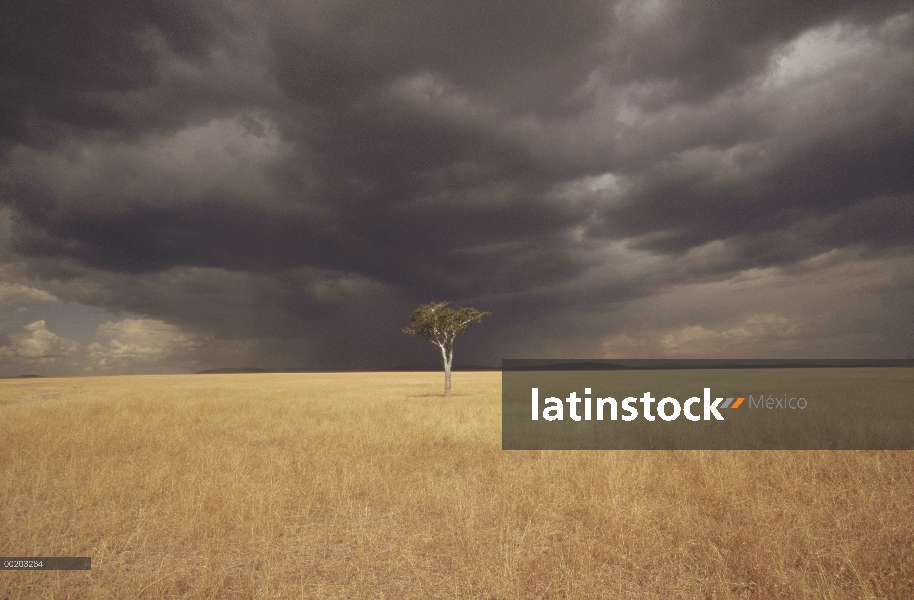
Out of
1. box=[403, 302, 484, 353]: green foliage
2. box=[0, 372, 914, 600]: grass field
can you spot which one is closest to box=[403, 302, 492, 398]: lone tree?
box=[403, 302, 484, 353]: green foliage

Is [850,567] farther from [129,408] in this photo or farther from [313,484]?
[129,408]

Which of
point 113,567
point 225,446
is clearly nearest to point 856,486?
point 113,567

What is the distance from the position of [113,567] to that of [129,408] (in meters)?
24.7

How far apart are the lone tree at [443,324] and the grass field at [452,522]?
73.4 ft

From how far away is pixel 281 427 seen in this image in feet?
62.1

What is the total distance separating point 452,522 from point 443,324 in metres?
29.5

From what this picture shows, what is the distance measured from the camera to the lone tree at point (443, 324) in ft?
121

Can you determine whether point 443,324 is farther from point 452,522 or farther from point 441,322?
point 452,522

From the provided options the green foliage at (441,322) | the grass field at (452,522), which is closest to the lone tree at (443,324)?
the green foliage at (441,322)

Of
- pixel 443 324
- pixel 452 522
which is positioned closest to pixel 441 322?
pixel 443 324

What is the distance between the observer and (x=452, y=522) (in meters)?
7.87

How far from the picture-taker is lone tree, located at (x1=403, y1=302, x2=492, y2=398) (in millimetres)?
36844

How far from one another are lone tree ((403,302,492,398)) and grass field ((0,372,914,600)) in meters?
22.4

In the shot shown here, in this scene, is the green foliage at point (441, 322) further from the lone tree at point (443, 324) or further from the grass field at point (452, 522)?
the grass field at point (452, 522)
